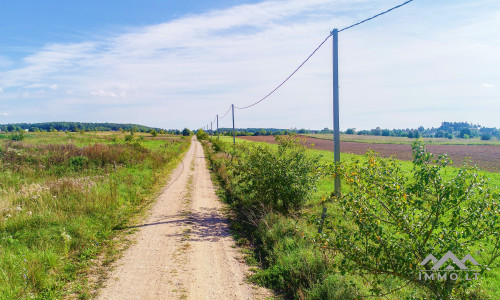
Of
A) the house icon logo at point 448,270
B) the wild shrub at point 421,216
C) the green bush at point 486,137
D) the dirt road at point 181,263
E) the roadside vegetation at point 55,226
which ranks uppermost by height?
the green bush at point 486,137

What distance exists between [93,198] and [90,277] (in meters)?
4.46

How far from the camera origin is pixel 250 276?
584cm

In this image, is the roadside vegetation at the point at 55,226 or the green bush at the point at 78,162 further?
the green bush at the point at 78,162

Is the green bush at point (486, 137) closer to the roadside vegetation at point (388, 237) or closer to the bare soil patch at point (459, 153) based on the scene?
the bare soil patch at point (459, 153)

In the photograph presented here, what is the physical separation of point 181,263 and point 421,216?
192 inches

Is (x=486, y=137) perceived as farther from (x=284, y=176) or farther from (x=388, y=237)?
(x=388, y=237)

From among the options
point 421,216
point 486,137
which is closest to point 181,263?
point 421,216

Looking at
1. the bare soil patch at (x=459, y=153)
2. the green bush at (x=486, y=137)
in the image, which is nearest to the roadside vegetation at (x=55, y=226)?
the bare soil patch at (x=459, y=153)

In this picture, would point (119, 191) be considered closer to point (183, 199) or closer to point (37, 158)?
point (183, 199)

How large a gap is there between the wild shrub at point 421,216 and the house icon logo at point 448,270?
0.14 ft

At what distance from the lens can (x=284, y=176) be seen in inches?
359

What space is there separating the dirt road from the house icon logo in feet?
9.33

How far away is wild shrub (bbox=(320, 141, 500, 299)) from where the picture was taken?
3.25m

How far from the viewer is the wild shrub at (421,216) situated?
3.25m
